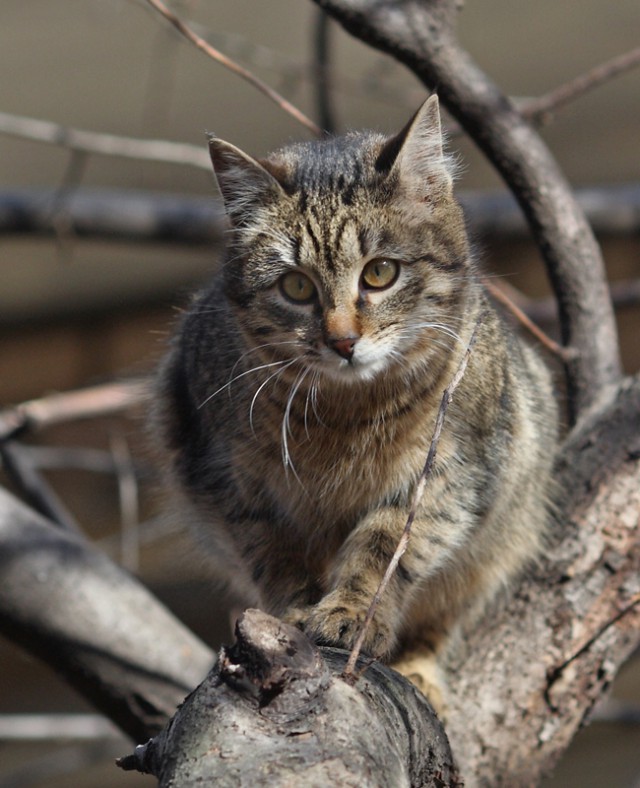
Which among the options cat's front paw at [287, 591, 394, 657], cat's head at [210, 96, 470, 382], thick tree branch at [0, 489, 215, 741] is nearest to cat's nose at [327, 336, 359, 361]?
cat's head at [210, 96, 470, 382]

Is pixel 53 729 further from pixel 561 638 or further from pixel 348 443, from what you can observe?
pixel 561 638

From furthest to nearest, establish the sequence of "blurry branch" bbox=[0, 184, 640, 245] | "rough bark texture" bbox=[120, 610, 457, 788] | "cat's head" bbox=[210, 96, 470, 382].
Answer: "blurry branch" bbox=[0, 184, 640, 245] → "cat's head" bbox=[210, 96, 470, 382] → "rough bark texture" bbox=[120, 610, 457, 788]

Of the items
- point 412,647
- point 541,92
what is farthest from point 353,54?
point 412,647

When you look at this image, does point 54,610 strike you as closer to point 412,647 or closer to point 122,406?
point 412,647

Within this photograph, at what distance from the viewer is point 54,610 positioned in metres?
2.77

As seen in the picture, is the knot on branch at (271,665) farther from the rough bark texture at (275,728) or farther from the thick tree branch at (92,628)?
the thick tree branch at (92,628)

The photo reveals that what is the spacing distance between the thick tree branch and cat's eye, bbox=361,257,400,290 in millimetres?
1210

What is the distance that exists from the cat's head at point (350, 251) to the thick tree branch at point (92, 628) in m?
0.89

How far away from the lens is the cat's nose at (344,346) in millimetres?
2172

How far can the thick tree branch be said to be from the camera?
9.04 feet

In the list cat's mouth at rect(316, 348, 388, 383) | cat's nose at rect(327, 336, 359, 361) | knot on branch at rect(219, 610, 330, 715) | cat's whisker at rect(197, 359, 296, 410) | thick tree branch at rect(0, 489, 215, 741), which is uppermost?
cat's nose at rect(327, 336, 359, 361)

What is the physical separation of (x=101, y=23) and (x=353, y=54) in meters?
1.42

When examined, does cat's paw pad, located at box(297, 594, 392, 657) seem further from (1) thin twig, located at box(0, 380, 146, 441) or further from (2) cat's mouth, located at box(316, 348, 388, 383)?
(1) thin twig, located at box(0, 380, 146, 441)

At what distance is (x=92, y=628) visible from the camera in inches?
110
